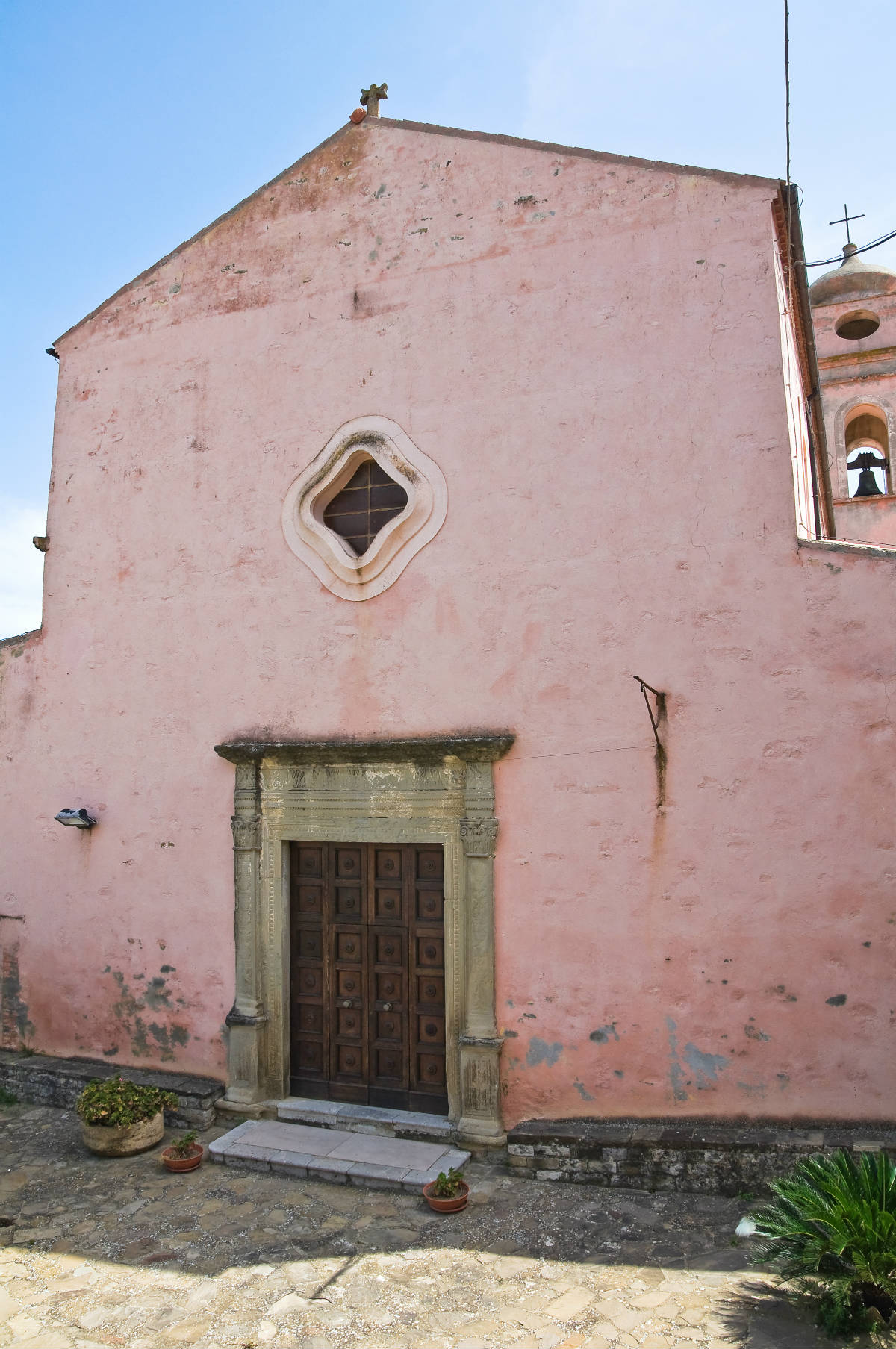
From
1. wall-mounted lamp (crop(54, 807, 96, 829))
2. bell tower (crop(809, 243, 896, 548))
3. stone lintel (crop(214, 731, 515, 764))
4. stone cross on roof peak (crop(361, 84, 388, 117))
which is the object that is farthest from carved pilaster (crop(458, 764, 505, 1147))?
bell tower (crop(809, 243, 896, 548))

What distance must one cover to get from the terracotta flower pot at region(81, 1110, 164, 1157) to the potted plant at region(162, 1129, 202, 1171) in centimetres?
28

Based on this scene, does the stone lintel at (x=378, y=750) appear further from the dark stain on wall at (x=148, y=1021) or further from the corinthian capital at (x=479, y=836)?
the dark stain on wall at (x=148, y=1021)

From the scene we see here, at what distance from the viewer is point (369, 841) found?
662cm

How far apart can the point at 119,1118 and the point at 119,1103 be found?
110mm

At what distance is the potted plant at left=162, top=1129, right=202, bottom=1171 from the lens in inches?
235

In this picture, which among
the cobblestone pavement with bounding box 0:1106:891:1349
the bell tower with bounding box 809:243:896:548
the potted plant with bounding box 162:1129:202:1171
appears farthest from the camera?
the bell tower with bounding box 809:243:896:548

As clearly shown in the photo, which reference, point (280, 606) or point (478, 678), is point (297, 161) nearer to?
→ point (280, 606)

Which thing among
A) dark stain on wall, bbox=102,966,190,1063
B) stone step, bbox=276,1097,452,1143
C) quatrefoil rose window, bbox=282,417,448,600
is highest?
quatrefoil rose window, bbox=282,417,448,600

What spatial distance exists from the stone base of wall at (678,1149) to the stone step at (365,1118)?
0.61 metres

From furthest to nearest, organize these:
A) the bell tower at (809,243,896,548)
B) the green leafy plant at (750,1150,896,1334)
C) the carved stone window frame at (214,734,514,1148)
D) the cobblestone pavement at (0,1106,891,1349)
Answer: the bell tower at (809,243,896,548), the carved stone window frame at (214,734,514,1148), the cobblestone pavement at (0,1106,891,1349), the green leafy plant at (750,1150,896,1334)

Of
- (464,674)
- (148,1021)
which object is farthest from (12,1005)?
(464,674)

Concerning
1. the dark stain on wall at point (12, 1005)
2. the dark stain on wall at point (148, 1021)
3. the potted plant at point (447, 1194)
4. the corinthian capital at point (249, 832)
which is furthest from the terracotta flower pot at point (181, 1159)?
the dark stain on wall at point (12, 1005)

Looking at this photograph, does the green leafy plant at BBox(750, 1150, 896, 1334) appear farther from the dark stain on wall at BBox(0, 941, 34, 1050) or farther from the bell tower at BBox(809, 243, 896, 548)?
the bell tower at BBox(809, 243, 896, 548)

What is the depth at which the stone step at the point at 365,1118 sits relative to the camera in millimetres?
6129
